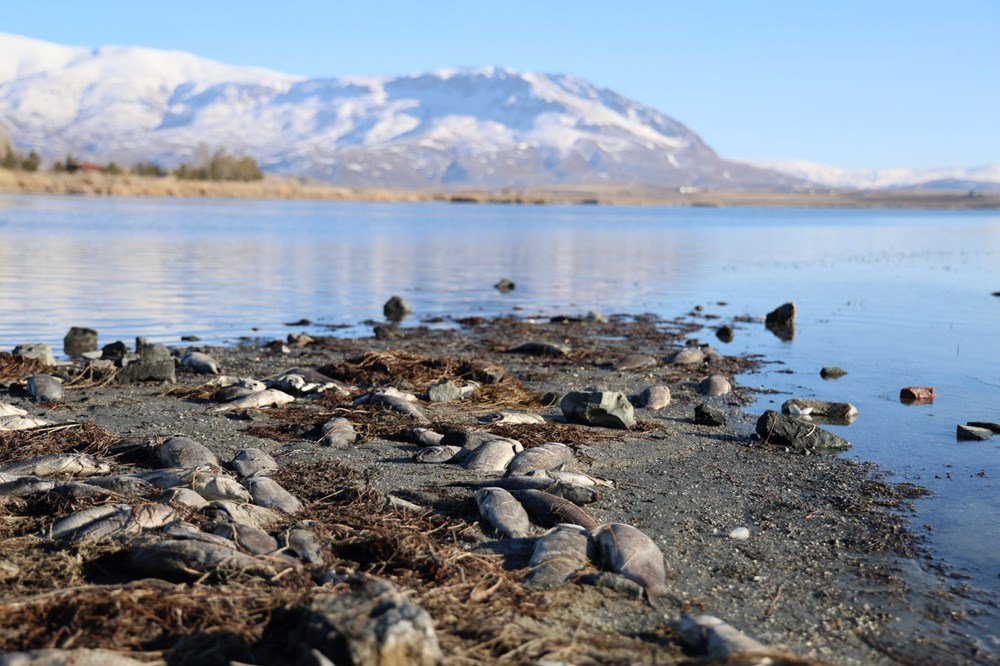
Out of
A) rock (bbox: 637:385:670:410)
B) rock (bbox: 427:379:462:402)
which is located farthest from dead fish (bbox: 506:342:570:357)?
rock (bbox: 427:379:462:402)

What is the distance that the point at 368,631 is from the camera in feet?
13.5

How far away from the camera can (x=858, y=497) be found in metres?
7.92

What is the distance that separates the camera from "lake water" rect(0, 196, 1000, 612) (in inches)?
404

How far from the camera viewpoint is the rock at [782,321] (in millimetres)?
18891

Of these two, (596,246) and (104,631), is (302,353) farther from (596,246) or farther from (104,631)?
(596,246)

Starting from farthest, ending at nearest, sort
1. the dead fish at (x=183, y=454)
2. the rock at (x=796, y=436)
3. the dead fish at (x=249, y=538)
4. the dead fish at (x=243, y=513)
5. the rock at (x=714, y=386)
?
1. the rock at (x=714, y=386)
2. the rock at (x=796, y=436)
3. the dead fish at (x=183, y=454)
4. the dead fish at (x=243, y=513)
5. the dead fish at (x=249, y=538)

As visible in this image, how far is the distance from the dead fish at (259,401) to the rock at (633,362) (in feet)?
17.2

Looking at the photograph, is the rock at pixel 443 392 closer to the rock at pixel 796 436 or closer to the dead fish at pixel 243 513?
the rock at pixel 796 436

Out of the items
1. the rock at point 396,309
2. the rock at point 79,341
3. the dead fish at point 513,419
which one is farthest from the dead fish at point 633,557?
the rock at point 396,309

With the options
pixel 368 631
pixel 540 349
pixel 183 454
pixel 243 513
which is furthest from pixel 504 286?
pixel 368 631

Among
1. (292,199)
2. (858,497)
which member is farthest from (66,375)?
→ (292,199)

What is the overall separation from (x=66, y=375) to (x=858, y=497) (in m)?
9.49

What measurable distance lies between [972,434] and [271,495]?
7.40 meters

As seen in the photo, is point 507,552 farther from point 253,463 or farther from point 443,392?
point 443,392
